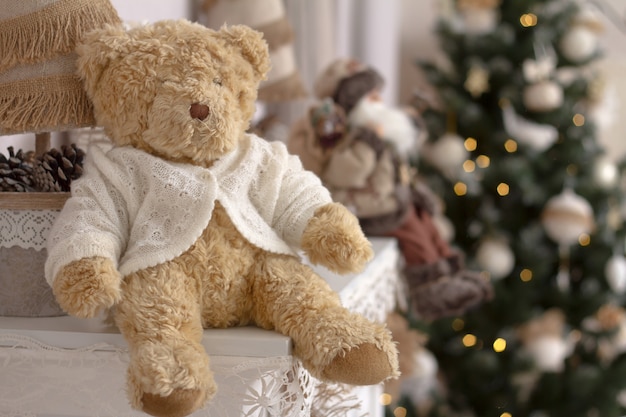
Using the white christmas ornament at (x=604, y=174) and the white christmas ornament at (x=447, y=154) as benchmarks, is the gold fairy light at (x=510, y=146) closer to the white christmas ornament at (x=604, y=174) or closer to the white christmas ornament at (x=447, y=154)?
the white christmas ornament at (x=447, y=154)

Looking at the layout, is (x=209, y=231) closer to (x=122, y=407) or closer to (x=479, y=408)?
(x=122, y=407)

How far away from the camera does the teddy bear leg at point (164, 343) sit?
0.67 m

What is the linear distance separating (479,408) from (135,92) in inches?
77.1

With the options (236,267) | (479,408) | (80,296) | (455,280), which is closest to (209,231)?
(236,267)

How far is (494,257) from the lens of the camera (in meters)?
2.30

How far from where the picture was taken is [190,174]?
83 cm

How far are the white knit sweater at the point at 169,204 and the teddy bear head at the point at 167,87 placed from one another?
3cm

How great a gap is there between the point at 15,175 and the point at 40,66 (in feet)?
0.45

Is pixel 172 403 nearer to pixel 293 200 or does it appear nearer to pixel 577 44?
pixel 293 200

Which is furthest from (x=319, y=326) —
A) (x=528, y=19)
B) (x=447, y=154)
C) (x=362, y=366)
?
(x=528, y=19)

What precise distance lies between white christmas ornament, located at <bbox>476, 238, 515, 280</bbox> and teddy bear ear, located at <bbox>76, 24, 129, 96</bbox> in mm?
1669

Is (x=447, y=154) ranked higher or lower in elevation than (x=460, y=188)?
higher

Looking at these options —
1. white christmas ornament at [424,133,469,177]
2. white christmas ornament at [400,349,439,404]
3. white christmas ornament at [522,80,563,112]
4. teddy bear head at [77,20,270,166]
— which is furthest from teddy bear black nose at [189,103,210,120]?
white christmas ornament at [522,80,563,112]

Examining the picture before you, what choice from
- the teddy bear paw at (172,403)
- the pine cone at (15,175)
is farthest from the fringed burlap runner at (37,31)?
the teddy bear paw at (172,403)
